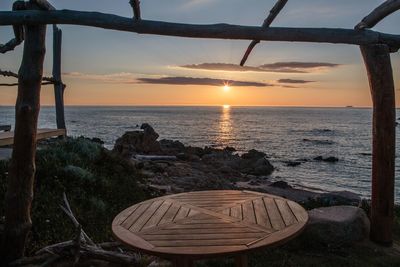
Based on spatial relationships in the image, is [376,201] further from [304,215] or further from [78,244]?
[78,244]

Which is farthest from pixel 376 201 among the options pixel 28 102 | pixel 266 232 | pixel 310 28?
pixel 28 102

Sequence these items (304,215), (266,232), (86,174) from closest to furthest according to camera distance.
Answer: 1. (266,232)
2. (304,215)
3. (86,174)

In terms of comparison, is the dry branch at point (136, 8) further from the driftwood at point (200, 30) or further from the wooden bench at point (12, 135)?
the wooden bench at point (12, 135)

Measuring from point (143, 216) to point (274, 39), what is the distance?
9.25 feet

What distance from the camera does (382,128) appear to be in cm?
561

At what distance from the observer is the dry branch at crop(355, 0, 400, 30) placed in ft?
17.2

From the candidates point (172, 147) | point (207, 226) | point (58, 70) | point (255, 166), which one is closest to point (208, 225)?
point (207, 226)

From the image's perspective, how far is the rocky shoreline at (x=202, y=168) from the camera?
1465cm

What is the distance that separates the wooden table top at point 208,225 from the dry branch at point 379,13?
2769 millimetres

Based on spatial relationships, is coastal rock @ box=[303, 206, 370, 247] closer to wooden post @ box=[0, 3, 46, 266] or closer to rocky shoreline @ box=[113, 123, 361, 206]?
wooden post @ box=[0, 3, 46, 266]

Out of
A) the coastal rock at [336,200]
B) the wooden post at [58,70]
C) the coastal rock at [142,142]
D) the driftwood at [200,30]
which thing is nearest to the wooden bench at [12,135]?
the wooden post at [58,70]

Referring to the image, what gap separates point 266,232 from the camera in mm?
3111

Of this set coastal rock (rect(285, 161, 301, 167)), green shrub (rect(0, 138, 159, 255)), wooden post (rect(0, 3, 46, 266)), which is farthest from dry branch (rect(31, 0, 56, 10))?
coastal rock (rect(285, 161, 301, 167))

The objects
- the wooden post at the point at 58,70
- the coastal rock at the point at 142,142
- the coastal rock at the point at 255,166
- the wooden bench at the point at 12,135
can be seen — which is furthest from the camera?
the coastal rock at the point at 142,142
